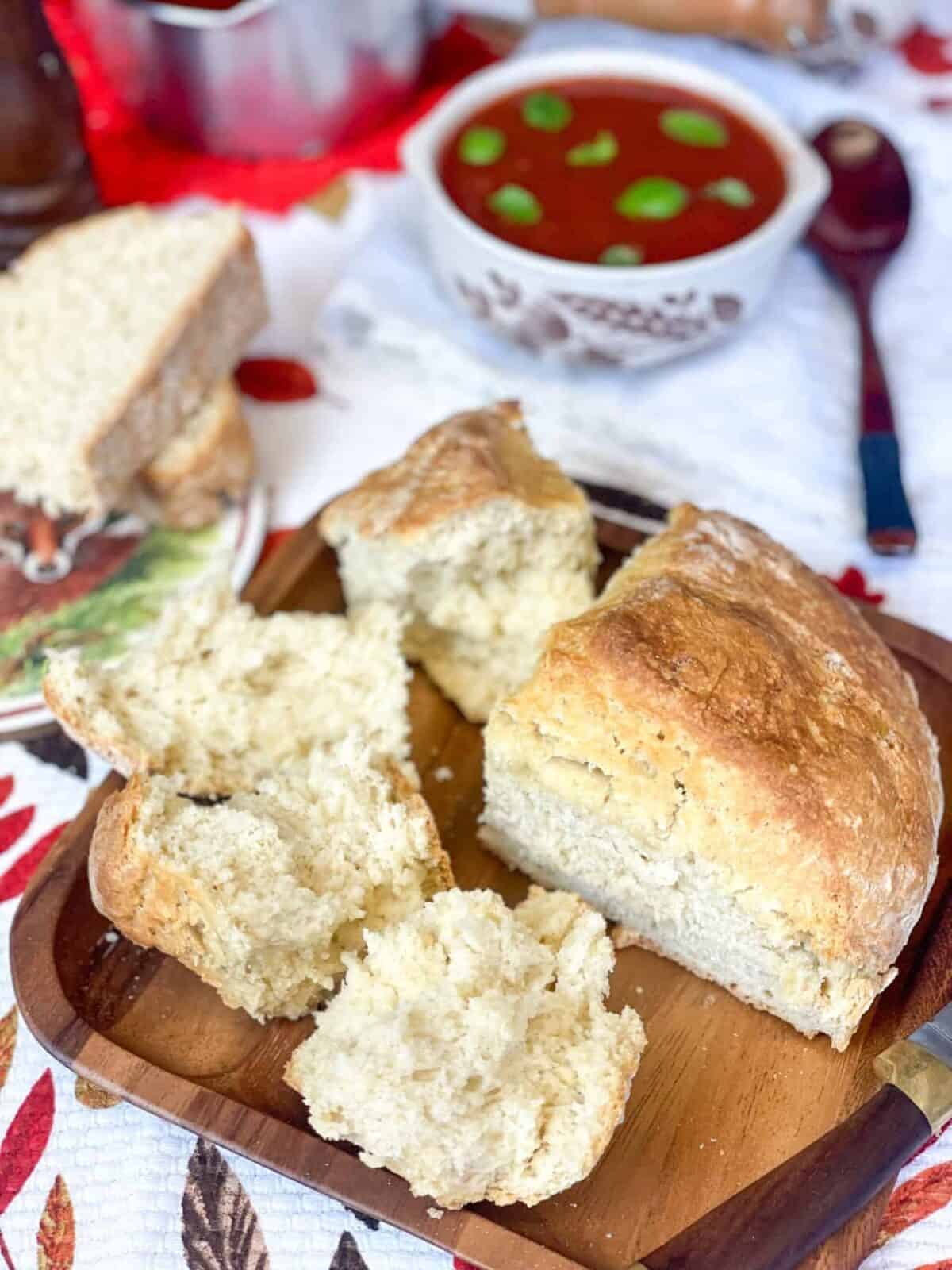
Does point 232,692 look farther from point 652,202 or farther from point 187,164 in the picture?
point 187,164

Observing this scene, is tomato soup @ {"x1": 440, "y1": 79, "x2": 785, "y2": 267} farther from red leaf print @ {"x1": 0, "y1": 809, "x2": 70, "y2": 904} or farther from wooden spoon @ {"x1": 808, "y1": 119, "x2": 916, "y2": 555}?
red leaf print @ {"x1": 0, "y1": 809, "x2": 70, "y2": 904}

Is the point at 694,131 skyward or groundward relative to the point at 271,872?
skyward

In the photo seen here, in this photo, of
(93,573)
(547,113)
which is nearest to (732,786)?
(93,573)

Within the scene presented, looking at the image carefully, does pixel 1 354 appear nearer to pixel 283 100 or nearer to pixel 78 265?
pixel 78 265

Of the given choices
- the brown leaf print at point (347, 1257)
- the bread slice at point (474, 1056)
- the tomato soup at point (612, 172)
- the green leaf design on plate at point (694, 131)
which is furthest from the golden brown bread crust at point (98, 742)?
the green leaf design on plate at point (694, 131)

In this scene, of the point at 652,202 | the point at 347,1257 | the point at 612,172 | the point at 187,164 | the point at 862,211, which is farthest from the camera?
the point at 187,164
